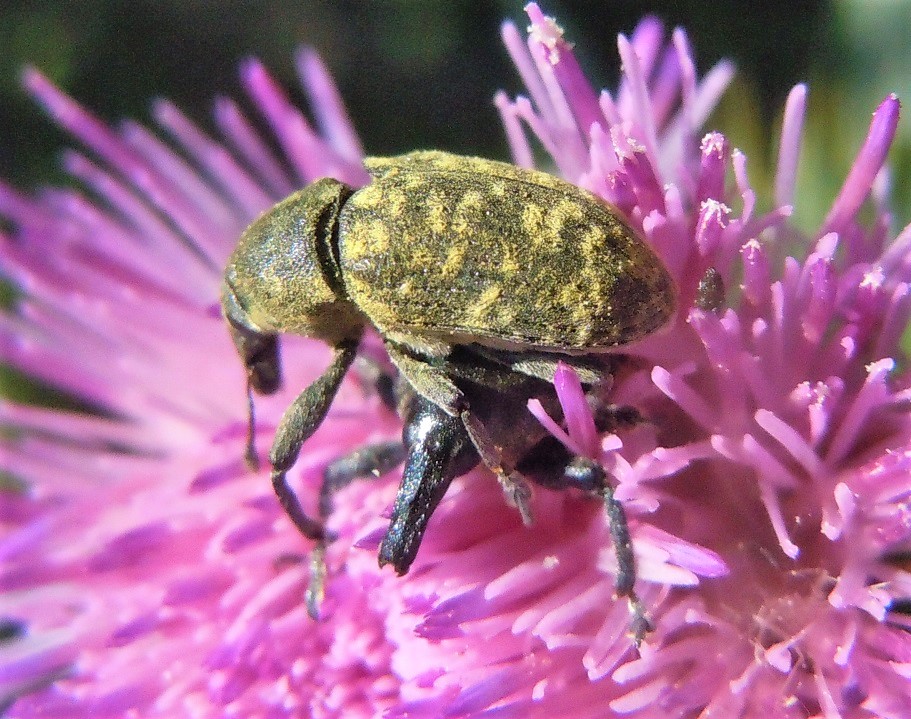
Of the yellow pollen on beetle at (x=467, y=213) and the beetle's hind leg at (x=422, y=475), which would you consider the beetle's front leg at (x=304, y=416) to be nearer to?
the beetle's hind leg at (x=422, y=475)

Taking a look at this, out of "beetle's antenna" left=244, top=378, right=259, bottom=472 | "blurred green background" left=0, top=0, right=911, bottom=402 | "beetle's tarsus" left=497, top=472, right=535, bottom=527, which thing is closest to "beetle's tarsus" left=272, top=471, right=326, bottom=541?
"beetle's antenna" left=244, top=378, right=259, bottom=472

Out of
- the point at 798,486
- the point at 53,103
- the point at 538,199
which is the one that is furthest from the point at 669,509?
the point at 53,103

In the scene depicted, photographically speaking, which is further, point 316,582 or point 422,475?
point 316,582

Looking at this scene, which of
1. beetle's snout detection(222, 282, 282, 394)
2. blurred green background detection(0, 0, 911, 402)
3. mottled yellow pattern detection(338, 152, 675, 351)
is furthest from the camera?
blurred green background detection(0, 0, 911, 402)

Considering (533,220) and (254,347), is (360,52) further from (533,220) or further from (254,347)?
(533,220)

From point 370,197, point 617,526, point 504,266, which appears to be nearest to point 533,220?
point 504,266

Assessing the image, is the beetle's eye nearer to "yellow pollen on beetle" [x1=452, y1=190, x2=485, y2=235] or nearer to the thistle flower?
the thistle flower

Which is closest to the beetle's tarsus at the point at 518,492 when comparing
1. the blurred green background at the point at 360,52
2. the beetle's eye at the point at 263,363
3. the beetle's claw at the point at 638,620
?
the beetle's claw at the point at 638,620
